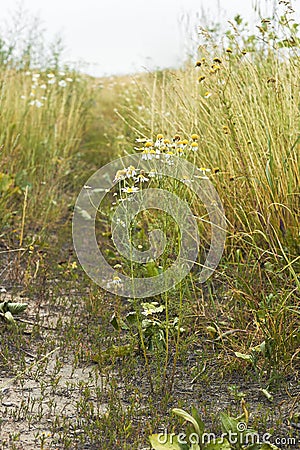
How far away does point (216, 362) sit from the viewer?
110 inches

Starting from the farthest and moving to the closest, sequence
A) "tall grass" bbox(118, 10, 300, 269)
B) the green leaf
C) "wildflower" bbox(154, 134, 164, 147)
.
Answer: "tall grass" bbox(118, 10, 300, 269), "wildflower" bbox(154, 134, 164, 147), the green leaf

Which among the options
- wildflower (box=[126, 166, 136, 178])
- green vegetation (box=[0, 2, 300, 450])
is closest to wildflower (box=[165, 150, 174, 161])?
green vegetation (box=[0, 2, 300, 450])

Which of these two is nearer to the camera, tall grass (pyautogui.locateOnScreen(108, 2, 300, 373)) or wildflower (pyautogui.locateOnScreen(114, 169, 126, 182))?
wildflower (pyautogui.locateOnScreen(114, 169, 126, 182))

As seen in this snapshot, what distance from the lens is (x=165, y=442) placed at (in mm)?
2023

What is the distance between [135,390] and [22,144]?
3.60m

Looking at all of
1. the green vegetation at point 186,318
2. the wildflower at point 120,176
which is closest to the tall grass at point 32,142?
the green vegetation at point 186,318
